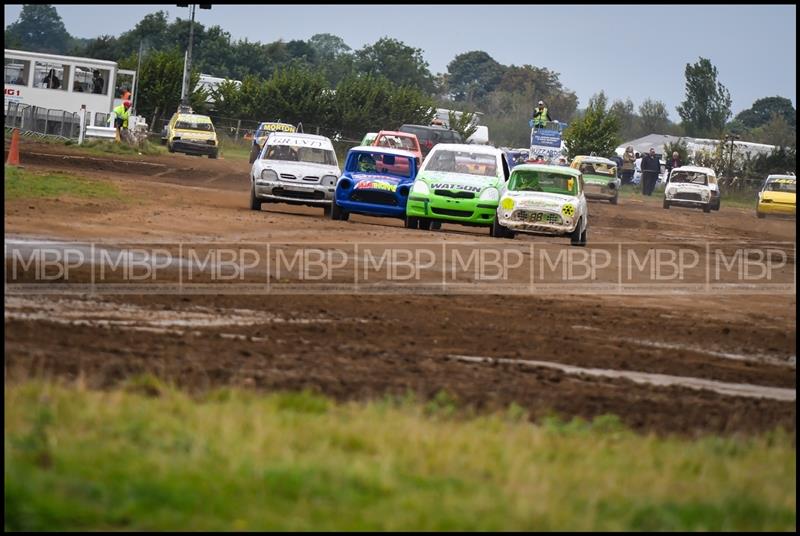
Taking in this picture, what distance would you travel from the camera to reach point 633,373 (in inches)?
478

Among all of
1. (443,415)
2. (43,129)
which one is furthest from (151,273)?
(43,129)

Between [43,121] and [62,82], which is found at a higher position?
[62,82]

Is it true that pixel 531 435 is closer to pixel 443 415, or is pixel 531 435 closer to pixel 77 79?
pixel 443 415

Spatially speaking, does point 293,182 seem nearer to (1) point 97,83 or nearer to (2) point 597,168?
(2) point 597,168

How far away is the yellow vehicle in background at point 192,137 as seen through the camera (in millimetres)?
54250

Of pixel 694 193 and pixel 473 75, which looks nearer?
pixel 694 193

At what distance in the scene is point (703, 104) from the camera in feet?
389

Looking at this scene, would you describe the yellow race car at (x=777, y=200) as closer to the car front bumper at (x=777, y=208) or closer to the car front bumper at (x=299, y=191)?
the car front bumper at (x=777, y=208)

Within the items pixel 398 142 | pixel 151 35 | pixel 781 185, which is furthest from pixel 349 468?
pixel 151 35

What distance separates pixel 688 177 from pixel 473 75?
147 metres

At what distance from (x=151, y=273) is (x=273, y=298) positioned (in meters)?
2.04

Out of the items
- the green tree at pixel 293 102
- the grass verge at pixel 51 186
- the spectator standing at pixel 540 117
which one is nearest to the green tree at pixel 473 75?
the green tree at pixel 293 102

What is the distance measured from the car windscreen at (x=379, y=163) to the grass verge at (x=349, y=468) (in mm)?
18493

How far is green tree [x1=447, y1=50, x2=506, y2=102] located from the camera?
190875 millimetres
